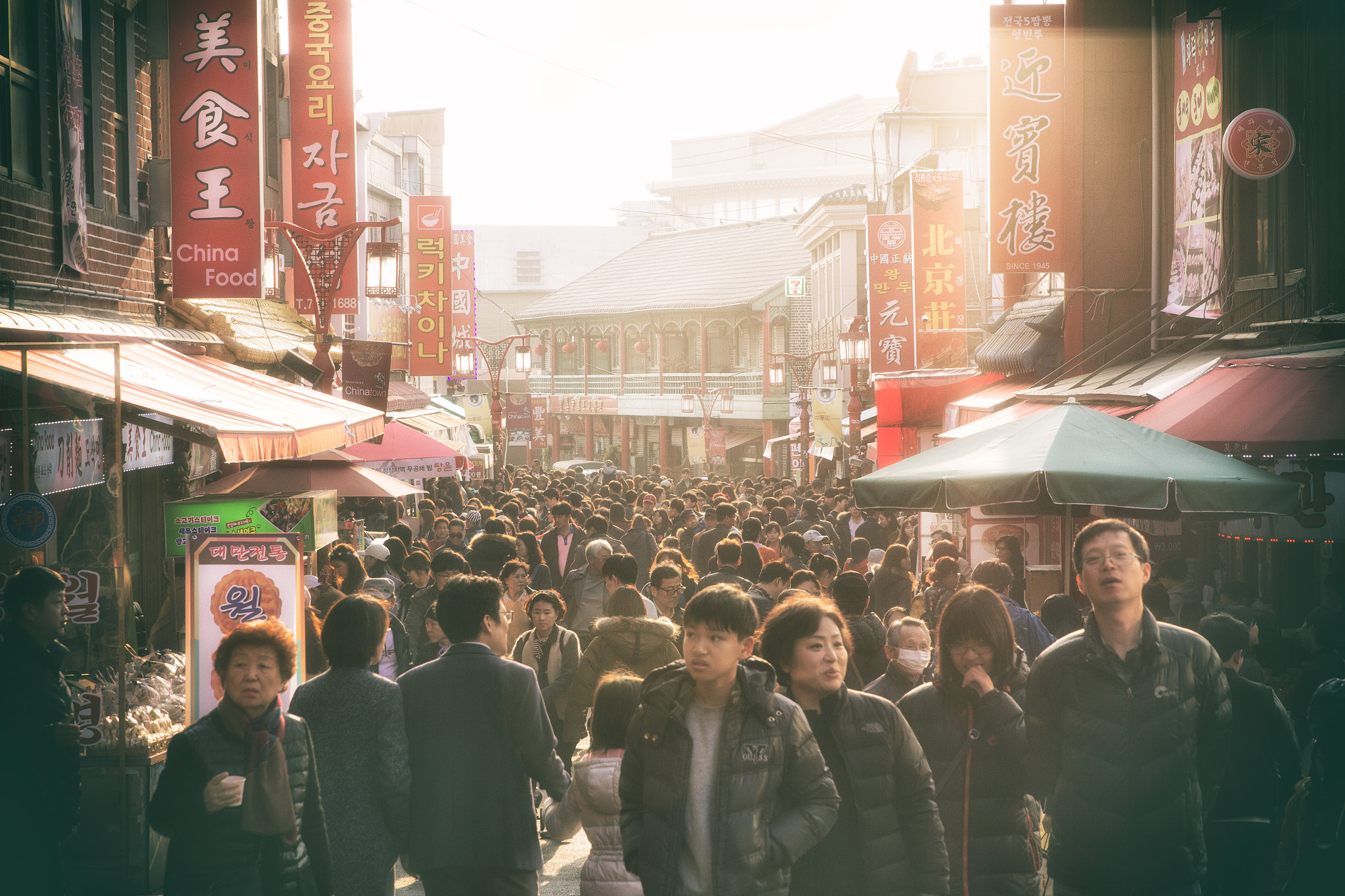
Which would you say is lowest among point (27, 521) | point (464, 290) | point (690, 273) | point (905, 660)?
point (905, 660)

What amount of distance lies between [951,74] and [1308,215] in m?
30.0

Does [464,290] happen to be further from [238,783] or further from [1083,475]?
[238,783]

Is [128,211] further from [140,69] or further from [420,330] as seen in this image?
[420,330]

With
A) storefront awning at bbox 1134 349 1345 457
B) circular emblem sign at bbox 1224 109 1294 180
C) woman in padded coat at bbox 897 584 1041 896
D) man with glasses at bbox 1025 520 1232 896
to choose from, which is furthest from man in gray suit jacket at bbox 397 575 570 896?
circular emblem sign at bbox 1224 109 1294 180

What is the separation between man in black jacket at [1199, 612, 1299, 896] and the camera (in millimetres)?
5066

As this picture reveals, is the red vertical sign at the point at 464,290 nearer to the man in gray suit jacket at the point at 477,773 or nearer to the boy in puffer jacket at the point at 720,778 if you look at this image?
the man in gray suit jacket at the point at 477,773

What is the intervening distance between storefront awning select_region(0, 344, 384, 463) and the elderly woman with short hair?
226cm

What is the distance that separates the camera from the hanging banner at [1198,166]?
1072 centimetres

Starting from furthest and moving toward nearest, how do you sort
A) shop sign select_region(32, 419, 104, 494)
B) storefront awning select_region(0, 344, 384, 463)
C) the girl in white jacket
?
shop sign select_region(32, 419, 104, 494) < storefront awning select_region(0, 344, 384, 463) < the girl in white jacket

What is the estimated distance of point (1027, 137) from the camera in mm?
13469

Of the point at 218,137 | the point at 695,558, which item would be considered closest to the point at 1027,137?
the point at 695,558

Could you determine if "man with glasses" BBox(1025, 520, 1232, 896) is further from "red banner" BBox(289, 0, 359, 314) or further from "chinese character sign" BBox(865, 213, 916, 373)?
"chinese character sign" BBox(865, 213, 916, 373)

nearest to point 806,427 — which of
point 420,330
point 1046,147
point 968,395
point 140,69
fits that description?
point 420,330

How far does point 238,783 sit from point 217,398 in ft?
12.6
